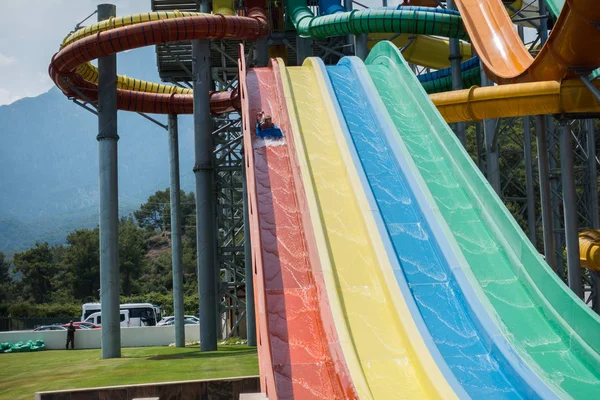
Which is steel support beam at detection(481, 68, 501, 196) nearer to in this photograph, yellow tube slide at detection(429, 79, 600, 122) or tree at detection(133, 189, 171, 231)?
yellow tube slide at detection(429, 79, 600, 122)

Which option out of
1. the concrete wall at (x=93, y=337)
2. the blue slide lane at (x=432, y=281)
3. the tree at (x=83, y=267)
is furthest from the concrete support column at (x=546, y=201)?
the tree at (x=83, y=267)

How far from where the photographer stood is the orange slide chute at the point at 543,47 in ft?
43.1

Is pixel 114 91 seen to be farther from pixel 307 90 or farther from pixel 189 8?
pixel 189 8

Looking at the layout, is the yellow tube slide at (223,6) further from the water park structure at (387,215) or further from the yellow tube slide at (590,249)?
the yellow tube slide at (590,249)

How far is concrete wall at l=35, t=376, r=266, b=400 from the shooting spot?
10742 millimetres

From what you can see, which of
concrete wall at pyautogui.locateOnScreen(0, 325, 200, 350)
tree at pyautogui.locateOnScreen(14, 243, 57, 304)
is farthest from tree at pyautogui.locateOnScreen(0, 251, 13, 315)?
concrete wall at pyautogui.locateOnScreen(0, 325, 200, 350)

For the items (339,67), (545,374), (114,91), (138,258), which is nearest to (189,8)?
(114,91)

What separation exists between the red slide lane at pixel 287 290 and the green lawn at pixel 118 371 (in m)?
3.05

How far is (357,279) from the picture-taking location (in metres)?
A: 10.3

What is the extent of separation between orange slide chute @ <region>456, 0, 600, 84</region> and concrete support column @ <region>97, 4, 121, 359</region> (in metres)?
9.08

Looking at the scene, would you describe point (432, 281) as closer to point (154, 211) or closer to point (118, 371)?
point (118, 371)

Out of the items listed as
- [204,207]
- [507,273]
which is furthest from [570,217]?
[204,207]

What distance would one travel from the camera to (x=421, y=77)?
25.0m

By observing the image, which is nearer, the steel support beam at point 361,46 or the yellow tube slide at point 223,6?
the steel support beam at point 361,46
